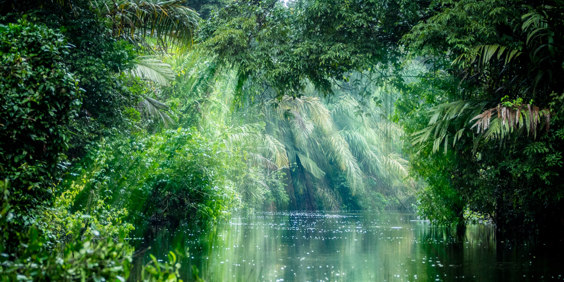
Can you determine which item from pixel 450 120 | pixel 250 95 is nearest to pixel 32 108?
pixel 450 120

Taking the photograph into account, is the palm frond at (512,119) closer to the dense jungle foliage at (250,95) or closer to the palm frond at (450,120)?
the dense jungle foliage at (250,95)

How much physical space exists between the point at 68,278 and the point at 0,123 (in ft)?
11.1

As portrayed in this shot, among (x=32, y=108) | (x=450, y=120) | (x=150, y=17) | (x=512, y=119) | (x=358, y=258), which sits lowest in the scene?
(x=358, y=258)

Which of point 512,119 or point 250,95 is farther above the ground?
point 250,95

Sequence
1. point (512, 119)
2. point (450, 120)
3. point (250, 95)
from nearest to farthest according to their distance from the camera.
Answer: point (512, 119) → point (450, 120) → point (250, 95)

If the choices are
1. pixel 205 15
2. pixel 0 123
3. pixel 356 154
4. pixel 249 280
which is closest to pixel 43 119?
pixel 0 123

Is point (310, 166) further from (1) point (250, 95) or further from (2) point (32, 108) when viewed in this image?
(2) point (32, 108)

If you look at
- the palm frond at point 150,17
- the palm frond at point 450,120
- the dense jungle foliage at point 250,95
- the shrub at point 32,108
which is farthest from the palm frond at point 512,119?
the palm frond at point 150,17

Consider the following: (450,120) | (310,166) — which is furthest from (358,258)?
(310,166)

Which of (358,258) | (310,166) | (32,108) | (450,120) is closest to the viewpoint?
(32,108)

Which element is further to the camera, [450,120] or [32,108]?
[450,120]

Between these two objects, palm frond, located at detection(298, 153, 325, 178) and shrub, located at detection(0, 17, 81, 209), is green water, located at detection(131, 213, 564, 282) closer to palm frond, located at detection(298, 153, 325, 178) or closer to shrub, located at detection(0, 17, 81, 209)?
shrub, located at detection(0, 17, 81, 209)

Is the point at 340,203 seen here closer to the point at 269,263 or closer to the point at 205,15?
the point at 205,15

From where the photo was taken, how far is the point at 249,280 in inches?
295
